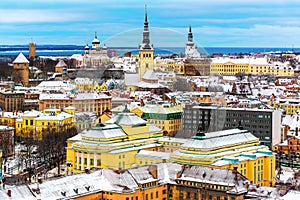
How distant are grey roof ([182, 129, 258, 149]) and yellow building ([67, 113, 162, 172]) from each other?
122 inches

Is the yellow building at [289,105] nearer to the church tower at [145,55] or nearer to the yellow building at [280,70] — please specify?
the church tower at [145,55]

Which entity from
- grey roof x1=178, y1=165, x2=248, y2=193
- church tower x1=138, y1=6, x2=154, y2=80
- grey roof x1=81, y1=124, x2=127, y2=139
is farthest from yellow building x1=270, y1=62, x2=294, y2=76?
grey roof x1=178, y1=165, x2=248, y2=193

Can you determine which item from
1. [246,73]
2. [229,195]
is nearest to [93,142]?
[229,195]

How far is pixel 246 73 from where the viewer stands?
93.3 metres

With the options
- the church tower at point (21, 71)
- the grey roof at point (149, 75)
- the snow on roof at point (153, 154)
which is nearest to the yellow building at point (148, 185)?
the snow on roof at point (153, 154)

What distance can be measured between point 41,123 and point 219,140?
1759 centimetres

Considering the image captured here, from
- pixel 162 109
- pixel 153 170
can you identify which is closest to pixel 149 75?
pixel 162 109

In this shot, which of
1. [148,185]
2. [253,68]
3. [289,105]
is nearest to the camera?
[148,185]

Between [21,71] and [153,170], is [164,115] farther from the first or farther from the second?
[21,71]

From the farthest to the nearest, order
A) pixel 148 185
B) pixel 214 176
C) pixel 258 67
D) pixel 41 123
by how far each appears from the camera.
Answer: pixel 258 67, pixel 41 123, pixel 148 185, pixel 214 176

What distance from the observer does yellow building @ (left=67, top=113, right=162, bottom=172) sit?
30312 mm

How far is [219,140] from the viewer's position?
96.4 feet

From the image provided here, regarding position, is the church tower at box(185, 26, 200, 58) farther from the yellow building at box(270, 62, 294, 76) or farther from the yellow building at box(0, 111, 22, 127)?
the yellow building at box(270, 62, 294, 76)

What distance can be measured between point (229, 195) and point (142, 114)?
55.7 feet
